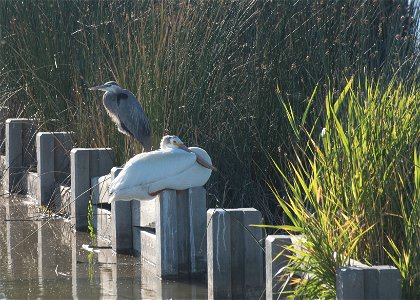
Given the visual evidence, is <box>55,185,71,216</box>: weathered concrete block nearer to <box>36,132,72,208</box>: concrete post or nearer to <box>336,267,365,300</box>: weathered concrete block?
<box>36,132,72,208</box>: concrete post

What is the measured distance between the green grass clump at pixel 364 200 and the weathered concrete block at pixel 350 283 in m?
0.34

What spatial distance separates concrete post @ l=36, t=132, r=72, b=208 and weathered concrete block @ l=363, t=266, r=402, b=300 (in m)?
5.37

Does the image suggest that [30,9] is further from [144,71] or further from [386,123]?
[386,123]

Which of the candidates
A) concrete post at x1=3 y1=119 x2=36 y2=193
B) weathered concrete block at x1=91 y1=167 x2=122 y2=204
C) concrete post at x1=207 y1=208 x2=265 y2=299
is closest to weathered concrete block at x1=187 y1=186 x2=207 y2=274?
concrete post at x1=207 y1=208 x2=265 y2=299

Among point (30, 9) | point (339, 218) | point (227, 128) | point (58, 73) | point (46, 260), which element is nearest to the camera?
point (339, 218)

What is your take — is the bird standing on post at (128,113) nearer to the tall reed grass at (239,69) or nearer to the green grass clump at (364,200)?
the tall reed grass at (239,69)

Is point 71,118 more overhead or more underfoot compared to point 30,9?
more underfoot

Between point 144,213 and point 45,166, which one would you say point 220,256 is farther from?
point 45,166

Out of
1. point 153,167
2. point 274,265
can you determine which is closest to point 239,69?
point 153,167

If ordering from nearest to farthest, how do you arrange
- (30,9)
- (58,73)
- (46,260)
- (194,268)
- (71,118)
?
(194,268) → (46,260) → (71,118) → (58,73) → (30,9)

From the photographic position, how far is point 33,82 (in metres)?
10.3

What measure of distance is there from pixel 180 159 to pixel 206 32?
168cm

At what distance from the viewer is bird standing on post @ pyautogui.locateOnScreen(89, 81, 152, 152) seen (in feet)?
25.3

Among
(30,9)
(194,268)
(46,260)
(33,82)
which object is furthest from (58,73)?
(194,268)
